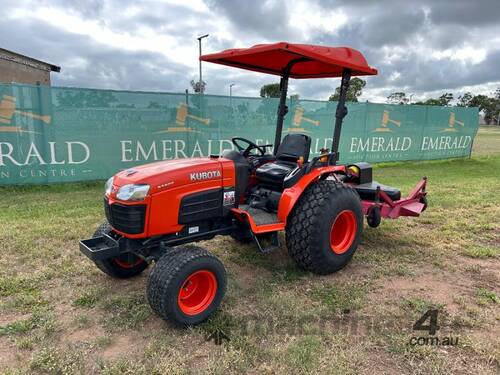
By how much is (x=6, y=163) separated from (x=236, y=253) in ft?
18.7

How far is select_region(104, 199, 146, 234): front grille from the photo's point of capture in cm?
288

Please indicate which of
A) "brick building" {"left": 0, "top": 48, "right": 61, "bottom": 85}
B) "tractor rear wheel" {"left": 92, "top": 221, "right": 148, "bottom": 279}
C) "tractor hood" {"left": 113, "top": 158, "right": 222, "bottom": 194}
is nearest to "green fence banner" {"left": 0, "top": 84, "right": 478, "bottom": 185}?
"tractor rear wheel" {"left": 92, "top": 221, "right": 148, "bottom": 279}

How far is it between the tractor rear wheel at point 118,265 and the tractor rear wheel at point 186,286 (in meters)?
0.70

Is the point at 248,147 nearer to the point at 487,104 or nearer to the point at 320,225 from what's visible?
the point at 320,225

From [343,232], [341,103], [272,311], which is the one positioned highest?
[341,103]

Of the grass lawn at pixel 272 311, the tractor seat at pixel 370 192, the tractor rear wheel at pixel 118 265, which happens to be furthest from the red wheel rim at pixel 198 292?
the tractor seat at pixel 370 192

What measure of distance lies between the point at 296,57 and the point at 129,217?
89.5 inches

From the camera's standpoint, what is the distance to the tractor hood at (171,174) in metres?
2.94

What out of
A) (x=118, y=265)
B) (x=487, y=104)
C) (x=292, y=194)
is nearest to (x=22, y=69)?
(x=118, y=265)

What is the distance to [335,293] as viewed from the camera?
332cm

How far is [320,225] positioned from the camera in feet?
11.2

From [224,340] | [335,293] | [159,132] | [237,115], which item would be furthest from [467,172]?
[224,340]

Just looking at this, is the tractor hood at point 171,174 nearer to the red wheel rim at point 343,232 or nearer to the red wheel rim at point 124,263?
the red wheel rim at point 124,263

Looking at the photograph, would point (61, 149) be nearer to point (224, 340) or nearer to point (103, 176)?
point (103, 176)
